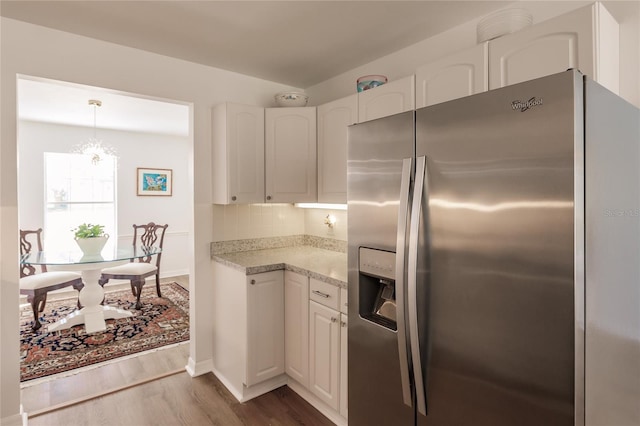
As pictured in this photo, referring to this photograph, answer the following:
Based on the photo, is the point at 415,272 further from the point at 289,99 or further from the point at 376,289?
the point at 289,99

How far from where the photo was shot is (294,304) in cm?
246

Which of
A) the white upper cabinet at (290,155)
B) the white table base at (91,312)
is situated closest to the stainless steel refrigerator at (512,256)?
the white upper cabinet at (290,155)

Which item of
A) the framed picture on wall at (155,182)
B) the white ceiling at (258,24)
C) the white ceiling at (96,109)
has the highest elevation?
the white ceiling at (96,109)

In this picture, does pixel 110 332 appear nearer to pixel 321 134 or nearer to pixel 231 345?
pixel 231 345

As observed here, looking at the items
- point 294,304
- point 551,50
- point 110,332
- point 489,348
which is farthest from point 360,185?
point 110,332

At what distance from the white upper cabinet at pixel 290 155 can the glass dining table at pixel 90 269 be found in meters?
1.91

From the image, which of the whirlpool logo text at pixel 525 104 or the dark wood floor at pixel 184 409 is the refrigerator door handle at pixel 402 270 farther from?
the dark wood floor at pixel 184 409

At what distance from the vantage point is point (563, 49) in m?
1.40

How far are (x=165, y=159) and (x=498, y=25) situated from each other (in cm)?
567

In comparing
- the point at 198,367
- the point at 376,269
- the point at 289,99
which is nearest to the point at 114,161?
the point at 289,99

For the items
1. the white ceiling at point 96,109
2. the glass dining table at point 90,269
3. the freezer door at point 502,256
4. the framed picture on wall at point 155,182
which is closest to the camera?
the freezer door at point 502,256

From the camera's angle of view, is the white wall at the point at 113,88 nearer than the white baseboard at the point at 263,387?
Yes

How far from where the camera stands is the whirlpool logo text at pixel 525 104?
3.35ft

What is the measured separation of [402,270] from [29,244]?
491cm
